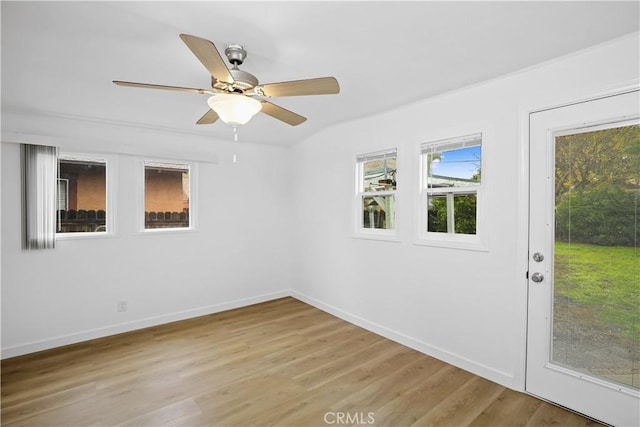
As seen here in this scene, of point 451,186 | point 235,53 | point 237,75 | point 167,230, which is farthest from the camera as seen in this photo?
point 167,230

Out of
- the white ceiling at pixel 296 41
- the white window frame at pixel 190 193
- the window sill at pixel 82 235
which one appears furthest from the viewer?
the white window frame at pixel 190 193

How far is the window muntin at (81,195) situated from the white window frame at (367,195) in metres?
2.94

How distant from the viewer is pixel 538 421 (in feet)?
6.71

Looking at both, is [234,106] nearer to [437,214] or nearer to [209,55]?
[209,55]

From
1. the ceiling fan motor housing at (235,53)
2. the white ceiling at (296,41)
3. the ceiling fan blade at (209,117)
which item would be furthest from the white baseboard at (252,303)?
the ceiling fan motor housing at (235,53)

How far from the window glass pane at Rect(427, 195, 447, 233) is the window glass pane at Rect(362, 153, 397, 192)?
0.52m

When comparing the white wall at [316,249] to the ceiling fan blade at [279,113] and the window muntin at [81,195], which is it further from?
the ceiling fan blade at [279,113]

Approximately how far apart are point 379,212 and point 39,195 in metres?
3.55

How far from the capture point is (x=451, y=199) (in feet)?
9.49

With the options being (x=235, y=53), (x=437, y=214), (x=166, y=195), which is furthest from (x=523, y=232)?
(x=166, y=195)

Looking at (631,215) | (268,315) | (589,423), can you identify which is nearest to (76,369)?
(268,315)

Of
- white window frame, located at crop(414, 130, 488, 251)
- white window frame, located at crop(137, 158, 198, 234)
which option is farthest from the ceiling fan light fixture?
white window frame, located at crop(137, 158, 198, 234)

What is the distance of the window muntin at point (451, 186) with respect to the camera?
273 cm

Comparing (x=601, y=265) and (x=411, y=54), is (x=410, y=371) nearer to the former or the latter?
(x=601, y=265)
